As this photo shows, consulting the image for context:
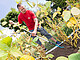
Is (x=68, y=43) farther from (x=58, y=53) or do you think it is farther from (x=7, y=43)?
(x=7, y=43)

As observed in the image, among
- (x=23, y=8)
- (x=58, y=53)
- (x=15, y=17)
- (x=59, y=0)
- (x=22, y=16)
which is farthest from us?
(x=59, y=0)

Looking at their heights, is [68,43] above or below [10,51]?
above

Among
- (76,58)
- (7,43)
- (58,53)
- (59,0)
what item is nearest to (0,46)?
(7,43)

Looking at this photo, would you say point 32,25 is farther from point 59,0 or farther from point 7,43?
point 59,0

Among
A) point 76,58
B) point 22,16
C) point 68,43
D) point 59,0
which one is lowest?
point 76,58

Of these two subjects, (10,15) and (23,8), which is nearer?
(23,8)

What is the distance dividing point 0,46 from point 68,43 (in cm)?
83

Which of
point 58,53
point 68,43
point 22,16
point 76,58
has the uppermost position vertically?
point 22,16

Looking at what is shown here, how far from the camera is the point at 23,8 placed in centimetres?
180

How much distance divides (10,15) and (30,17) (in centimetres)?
383

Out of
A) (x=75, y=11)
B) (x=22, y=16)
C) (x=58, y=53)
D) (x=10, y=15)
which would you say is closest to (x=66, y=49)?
(x=58, y=53)

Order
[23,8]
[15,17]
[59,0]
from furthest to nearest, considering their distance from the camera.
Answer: [59,0] → [15,17] → [23,8]

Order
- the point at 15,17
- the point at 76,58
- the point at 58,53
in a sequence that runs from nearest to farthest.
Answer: the point at 76,58
the point at 58,53
the point at 15,17

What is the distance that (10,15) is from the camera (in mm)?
5355
